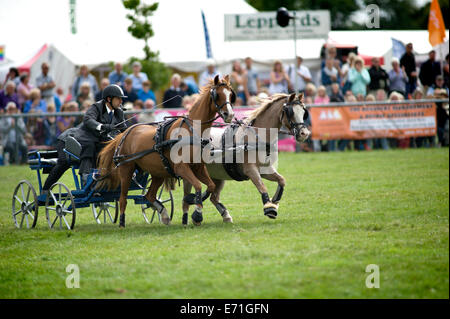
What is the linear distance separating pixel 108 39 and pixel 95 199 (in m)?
15.1

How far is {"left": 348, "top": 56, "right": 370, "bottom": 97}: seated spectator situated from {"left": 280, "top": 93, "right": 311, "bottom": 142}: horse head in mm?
10261

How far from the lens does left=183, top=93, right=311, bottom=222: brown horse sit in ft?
31.2

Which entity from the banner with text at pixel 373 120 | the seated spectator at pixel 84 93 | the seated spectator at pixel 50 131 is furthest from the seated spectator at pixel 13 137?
the banner with text at pixel 373 120

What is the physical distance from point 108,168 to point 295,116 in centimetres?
285

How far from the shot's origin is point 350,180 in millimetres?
13750

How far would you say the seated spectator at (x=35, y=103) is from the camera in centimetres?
1903

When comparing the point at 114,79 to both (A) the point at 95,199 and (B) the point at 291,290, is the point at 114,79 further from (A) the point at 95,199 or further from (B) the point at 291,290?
(B) the point at 291,290

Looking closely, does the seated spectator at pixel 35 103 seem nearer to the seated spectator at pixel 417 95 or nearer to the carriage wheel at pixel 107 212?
the carriage wheel at pixel 107 212

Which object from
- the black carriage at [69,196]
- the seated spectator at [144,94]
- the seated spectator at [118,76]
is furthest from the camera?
the seated spectator at [118,76]

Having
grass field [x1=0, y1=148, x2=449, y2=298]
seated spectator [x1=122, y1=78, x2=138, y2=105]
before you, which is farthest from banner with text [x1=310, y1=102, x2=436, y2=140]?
grass field [x1=0, y1=148, x2=449, y2=298]

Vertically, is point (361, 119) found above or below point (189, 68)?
below

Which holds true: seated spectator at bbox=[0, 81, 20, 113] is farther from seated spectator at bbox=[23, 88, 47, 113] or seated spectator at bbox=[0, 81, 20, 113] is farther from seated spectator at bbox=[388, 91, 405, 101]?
seated spectator at bbox=[388, 91, 405, 101]

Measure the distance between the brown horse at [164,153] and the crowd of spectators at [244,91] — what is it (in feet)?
26.5

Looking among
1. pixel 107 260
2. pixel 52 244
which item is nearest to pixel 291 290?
pixel 107 260
